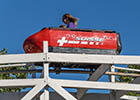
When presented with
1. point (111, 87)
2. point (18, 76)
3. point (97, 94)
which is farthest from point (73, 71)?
point (18, 76)

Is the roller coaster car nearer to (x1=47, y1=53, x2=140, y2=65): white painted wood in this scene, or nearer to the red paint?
the red paint

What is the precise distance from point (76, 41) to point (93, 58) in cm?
85

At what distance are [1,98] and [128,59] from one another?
524 cm

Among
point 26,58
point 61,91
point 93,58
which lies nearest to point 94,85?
point 93,58

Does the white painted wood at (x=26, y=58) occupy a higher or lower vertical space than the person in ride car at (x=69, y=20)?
lower

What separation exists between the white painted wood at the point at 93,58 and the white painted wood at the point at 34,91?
2.21 ft

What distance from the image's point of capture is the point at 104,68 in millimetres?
8805

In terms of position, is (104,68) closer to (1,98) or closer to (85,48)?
(85,48)

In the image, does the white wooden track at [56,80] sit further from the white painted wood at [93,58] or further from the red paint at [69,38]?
the red paint at [69,38]

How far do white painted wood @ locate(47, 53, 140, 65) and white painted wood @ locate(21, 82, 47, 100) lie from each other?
67 centimetres

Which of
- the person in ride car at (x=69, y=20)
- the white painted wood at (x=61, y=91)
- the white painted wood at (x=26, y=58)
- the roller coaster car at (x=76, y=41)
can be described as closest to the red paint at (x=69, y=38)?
the roller coaster car at (x=76, y=41)

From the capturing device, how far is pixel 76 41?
826 centimetres

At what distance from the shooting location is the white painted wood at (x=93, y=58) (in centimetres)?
745

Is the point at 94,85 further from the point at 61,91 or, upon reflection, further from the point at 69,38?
the point at 69,38
